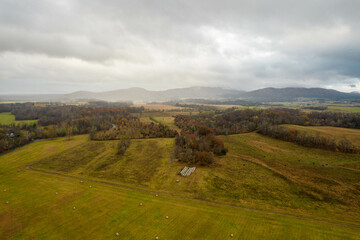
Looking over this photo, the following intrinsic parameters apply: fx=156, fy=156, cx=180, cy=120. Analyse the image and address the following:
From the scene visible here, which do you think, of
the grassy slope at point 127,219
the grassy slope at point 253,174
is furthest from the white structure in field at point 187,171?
the grassy slope at point 127,219

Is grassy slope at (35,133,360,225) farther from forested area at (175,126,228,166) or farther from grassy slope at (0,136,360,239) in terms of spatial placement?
grassy slope at (0,136,360,239)

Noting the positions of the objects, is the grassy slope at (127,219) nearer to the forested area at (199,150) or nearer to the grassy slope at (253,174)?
the grassy slope at (253,174)

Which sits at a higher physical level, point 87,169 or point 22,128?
point 22,128

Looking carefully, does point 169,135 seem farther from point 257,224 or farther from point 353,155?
point 353,155

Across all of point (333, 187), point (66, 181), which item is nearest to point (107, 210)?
point (66, 181)

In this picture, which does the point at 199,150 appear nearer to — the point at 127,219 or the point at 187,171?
the point at 187,171

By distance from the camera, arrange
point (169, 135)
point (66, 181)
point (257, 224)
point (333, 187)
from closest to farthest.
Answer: point (257, 224) → point (333, 187) → point (66, 181) → point (169, 135)
